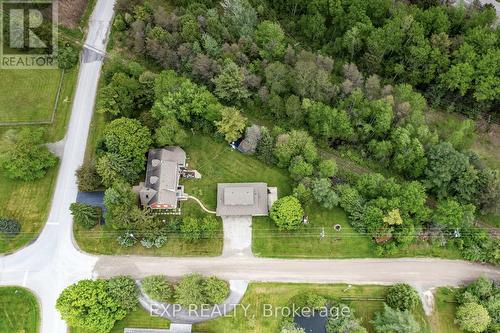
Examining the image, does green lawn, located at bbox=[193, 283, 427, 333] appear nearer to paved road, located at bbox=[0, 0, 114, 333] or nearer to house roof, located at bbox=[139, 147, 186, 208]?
house roof, located at bbox=[139, 147, 186, 208]

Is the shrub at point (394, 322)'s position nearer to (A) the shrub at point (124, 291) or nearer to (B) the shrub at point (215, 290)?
(B) the shrub at point (215, 290)

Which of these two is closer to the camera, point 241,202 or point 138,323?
point 138,323

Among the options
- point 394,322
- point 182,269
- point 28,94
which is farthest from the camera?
point 28,94

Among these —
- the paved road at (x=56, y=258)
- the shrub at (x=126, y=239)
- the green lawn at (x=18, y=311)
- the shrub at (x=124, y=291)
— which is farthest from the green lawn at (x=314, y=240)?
the green lawn at (x=18, y=311)

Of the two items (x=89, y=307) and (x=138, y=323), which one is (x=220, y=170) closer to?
(x=138, y=323)

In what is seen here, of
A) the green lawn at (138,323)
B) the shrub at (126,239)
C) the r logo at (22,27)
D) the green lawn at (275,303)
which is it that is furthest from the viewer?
the r logo at (22,27)

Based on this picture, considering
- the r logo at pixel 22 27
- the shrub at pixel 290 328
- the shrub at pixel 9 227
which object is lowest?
the shrub at pixel 9 227

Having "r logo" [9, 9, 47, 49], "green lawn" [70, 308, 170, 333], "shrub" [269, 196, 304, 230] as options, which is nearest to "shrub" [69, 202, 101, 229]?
"green lawn" [70, 308, 170, 333]

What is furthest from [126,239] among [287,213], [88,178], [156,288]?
[287,213]
